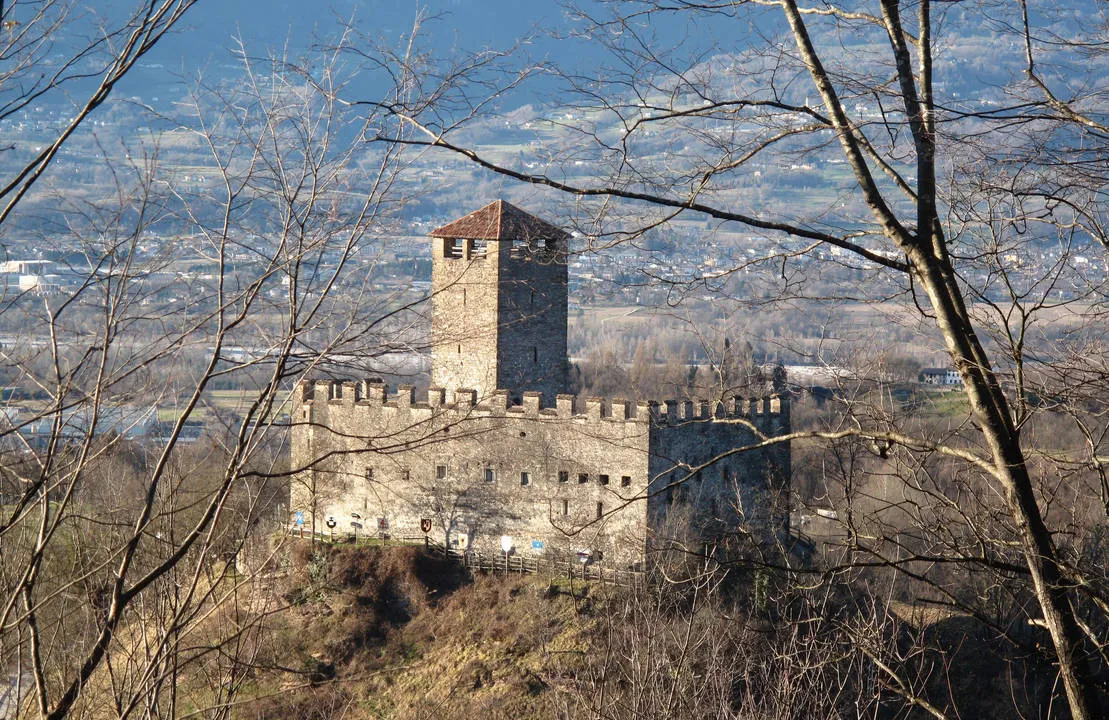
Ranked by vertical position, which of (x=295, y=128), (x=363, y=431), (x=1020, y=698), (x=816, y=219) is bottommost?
(x=1020, y=698)

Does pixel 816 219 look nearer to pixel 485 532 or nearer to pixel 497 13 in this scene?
pixel 485 532

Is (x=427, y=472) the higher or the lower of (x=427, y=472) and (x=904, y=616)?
the higher

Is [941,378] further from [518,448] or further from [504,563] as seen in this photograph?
[504,563]

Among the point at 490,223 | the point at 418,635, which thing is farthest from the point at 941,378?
the point at 418,635

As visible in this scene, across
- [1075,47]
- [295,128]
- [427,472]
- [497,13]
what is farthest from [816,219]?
[497,13]

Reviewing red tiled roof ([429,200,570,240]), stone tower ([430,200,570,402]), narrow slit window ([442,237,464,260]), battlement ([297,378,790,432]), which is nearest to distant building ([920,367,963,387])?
battlement ([297,378,790,432])

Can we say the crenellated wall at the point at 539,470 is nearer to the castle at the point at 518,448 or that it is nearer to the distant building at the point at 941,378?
the castle at the point at 518,448

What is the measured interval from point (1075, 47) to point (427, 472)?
1881cm

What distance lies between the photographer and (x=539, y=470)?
76.4 feet

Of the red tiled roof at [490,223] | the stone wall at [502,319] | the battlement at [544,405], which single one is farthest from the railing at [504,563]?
the red tiled roof at [490,223]

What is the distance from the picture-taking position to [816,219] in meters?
6.17

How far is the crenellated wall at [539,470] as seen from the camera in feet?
74.3

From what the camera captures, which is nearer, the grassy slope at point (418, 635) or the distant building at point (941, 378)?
the grassy slope at point (418, 635)

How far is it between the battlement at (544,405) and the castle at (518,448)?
0.03 metres
